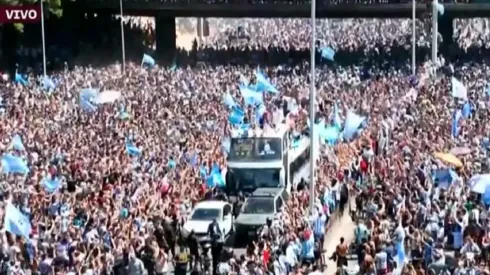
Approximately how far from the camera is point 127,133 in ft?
126

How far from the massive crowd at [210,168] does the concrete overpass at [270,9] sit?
20564mm

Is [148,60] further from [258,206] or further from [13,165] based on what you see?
[258,206]

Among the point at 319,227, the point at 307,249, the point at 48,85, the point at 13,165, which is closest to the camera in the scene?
the point at 307,249

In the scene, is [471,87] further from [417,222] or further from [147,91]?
[417,222]

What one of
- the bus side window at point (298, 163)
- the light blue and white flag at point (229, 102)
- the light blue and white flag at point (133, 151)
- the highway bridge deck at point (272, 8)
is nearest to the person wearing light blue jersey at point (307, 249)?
Result: the bus side window at point (298, 163)

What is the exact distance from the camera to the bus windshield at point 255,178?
107 ft

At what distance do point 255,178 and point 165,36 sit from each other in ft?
170

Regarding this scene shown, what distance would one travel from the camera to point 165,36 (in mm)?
83625

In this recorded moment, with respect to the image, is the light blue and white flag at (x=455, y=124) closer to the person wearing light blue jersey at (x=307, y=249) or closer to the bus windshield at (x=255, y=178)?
the bus windshield at (x=255, y=178)

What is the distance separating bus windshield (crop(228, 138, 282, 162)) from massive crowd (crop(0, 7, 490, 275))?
121cm

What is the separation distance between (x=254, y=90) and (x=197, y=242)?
1600 centimetres

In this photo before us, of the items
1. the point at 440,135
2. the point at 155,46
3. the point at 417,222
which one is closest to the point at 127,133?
the point at 440,135

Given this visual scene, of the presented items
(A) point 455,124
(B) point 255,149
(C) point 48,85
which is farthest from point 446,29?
(B) point 255,149

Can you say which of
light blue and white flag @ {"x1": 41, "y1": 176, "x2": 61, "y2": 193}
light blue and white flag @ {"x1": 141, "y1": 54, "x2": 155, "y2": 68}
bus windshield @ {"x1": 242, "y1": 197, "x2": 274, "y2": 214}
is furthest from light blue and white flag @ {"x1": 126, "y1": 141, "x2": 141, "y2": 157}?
light blue and white flag @ {"x1": 141, "y1": 54, "x2": 155, "y2": 68}
